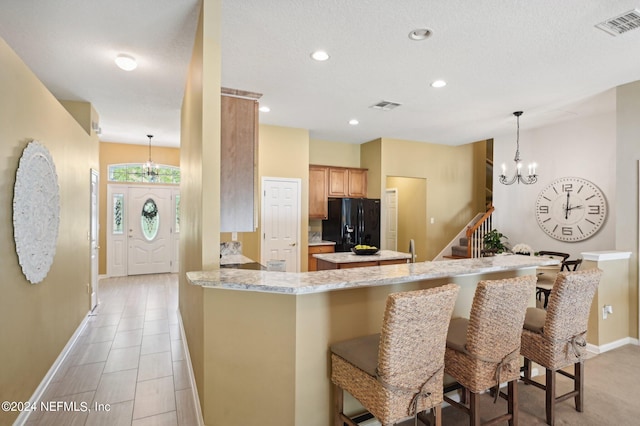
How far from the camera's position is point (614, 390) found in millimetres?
2793

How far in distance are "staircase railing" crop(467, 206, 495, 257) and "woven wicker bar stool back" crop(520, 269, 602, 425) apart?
14.6 feet

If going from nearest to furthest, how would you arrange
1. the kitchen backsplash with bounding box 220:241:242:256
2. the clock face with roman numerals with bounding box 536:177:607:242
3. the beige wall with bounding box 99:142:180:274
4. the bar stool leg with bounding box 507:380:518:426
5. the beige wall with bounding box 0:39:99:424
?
1. the beige wall with bounding box 0:39:99:424
2. the bar stool leg with bounding box 507:380:518:426
3. the kitchen backsplash with bounding box 220:241:242:256
4. the clock face with roman numerals with bounding box 536:177:607:242
5. the beige wall with bounding box 99:142:180:274

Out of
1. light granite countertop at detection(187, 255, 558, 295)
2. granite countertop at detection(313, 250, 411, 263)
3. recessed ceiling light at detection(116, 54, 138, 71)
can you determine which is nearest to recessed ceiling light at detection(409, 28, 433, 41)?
light granite countertop at detection(187, 255, 558, 295)

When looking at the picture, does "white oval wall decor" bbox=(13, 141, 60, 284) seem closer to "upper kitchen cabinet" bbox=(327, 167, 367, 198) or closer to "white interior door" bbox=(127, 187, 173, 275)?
"upper kitchen cabinet" bbox=(327, 167, 367, 198)

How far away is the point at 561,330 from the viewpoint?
2305 mm

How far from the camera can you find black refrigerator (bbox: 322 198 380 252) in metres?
6.26

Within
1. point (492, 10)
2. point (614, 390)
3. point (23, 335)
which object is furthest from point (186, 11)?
point (614, 390)

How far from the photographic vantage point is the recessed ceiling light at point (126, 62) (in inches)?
125

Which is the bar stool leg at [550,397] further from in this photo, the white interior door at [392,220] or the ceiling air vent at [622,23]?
the white interior door at [392,220]

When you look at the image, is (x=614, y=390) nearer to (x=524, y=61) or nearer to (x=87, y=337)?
(x=524, y=61)

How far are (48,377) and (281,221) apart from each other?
12.3ft

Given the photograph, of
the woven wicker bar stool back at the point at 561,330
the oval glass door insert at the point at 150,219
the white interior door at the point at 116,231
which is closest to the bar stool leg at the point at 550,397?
the woven wicker bar stool back at the point at 561,330

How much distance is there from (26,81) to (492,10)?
3.40 metres

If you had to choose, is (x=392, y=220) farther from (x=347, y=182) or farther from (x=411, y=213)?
(x=347, y=182)
